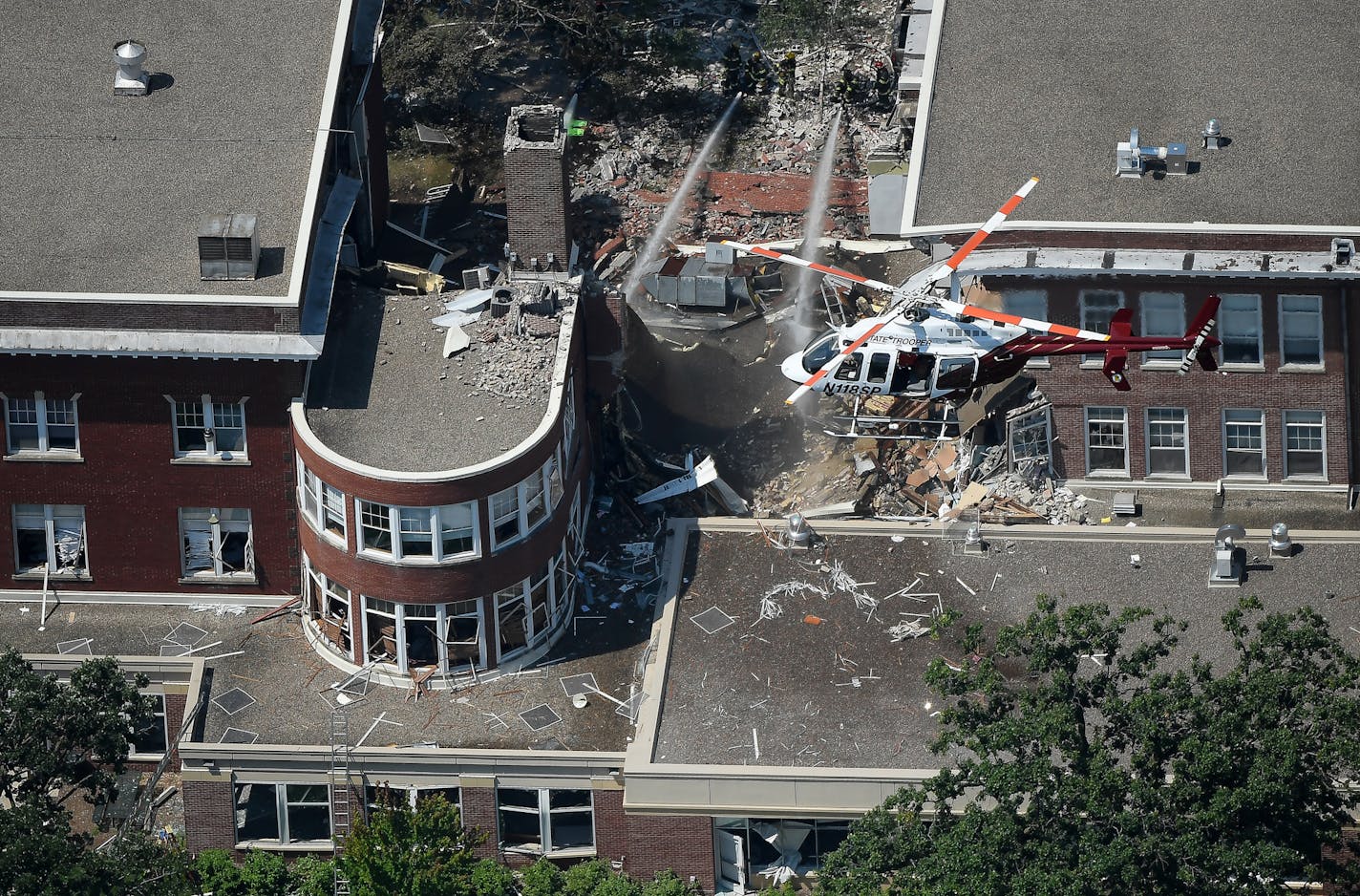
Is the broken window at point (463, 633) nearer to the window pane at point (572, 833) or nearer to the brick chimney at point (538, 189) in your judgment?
the window pane at point (572, 833)

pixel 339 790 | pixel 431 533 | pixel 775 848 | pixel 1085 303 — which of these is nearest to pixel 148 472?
pixel 431 533

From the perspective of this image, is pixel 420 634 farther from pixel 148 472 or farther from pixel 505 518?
pixel 148 472

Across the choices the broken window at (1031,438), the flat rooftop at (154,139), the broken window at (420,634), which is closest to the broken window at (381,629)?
the broken window at (420,634)

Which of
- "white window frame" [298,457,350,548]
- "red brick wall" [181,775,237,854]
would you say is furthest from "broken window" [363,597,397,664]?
"red brick wall" [181,775,237,854]

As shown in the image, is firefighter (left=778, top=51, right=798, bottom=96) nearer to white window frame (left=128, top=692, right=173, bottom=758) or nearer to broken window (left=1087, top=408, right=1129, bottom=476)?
broken window (left=1087, top=408, right=1129, bottom=476)

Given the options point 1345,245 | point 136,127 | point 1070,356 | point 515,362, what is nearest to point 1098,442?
point 1070,356

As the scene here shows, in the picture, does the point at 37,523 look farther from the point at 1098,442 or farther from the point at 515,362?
the point at 1098,442
